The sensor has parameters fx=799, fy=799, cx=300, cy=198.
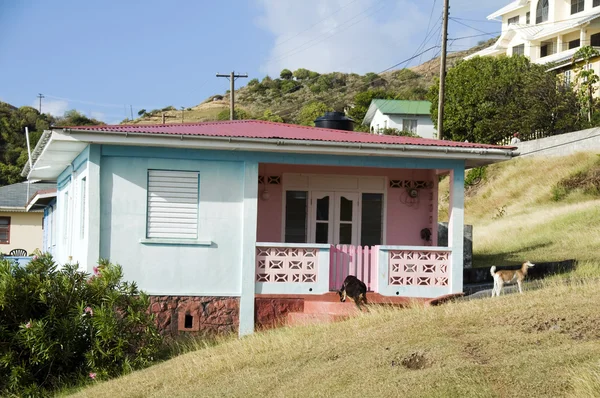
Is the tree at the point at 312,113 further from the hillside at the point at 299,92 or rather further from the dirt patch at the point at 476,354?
the dirt patch at the point at 476,354

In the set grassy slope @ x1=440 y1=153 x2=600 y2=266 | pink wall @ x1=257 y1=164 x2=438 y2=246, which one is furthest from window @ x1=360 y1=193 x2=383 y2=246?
grassy slope @ x1=440 y1=153 x2=600 y2=266

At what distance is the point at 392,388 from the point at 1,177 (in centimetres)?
4941

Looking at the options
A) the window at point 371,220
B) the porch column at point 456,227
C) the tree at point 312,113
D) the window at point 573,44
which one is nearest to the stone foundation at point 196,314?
the window at point 371,220

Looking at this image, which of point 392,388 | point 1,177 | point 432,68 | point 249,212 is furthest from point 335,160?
point 432,68

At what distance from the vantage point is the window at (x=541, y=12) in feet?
199

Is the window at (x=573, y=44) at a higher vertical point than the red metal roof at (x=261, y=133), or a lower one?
higher

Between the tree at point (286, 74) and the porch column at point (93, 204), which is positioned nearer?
the porch column at point (93, 204)

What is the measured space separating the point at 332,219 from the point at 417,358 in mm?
7394

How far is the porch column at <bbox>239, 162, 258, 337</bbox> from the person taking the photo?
46.5 ft

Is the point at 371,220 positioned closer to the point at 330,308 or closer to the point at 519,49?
the point at 330,308

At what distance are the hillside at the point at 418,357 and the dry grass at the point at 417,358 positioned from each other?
13mm

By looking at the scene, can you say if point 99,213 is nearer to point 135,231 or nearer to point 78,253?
point 135,231

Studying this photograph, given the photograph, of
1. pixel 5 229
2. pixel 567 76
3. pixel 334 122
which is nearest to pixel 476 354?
pixel 334 122

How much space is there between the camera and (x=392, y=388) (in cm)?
829
